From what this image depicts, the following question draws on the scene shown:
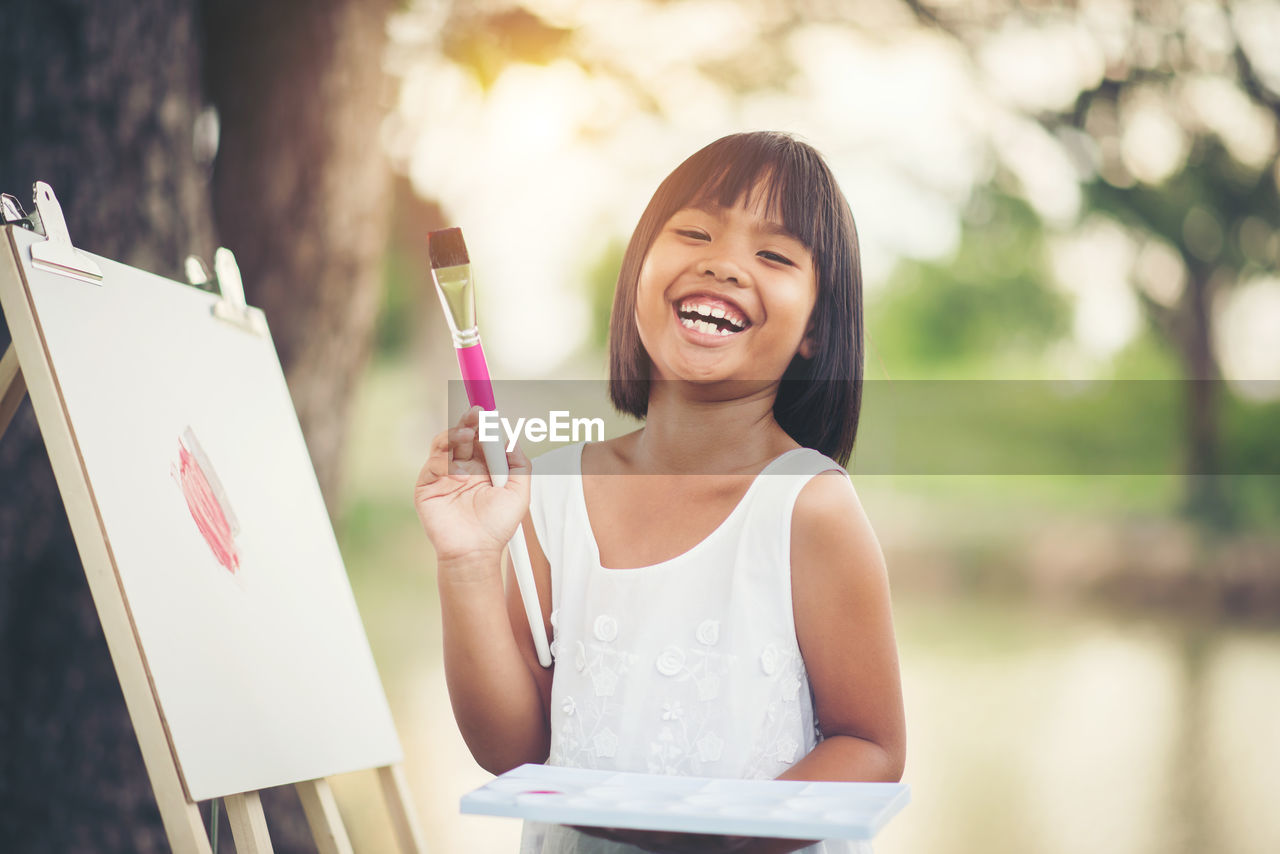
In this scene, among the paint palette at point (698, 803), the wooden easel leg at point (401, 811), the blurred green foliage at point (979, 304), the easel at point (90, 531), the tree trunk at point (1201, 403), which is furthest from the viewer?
the blurred green foliage at point (979, 304)

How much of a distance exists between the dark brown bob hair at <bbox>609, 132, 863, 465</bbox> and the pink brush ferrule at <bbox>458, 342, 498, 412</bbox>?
20 cm

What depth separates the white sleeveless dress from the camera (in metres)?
0.96

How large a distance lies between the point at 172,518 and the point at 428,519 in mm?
259

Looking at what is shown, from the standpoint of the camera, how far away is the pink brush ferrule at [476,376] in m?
0.96

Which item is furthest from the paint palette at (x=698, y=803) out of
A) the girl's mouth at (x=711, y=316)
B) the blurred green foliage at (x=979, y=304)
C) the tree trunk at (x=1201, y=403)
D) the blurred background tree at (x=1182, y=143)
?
the tree trunk at (x=1201, y=403)

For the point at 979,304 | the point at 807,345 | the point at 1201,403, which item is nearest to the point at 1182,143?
the point at 1201,403

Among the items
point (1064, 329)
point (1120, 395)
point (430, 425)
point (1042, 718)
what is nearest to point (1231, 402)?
point (1120, 395)

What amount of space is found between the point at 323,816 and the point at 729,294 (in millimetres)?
681

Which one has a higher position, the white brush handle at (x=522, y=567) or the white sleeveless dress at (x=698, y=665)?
the white brush handle at (x=522, y=567)

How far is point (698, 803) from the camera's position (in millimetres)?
750

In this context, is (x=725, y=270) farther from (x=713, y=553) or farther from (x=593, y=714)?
(x=593, y=714)

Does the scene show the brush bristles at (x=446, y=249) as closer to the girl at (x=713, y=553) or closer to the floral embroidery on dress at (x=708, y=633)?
the girl at (x=713, y=553)

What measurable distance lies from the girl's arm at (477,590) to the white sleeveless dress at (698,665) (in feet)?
0.15

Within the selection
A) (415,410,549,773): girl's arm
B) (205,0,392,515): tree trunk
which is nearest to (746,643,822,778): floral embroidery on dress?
(415,410,549,773): girl's arm
